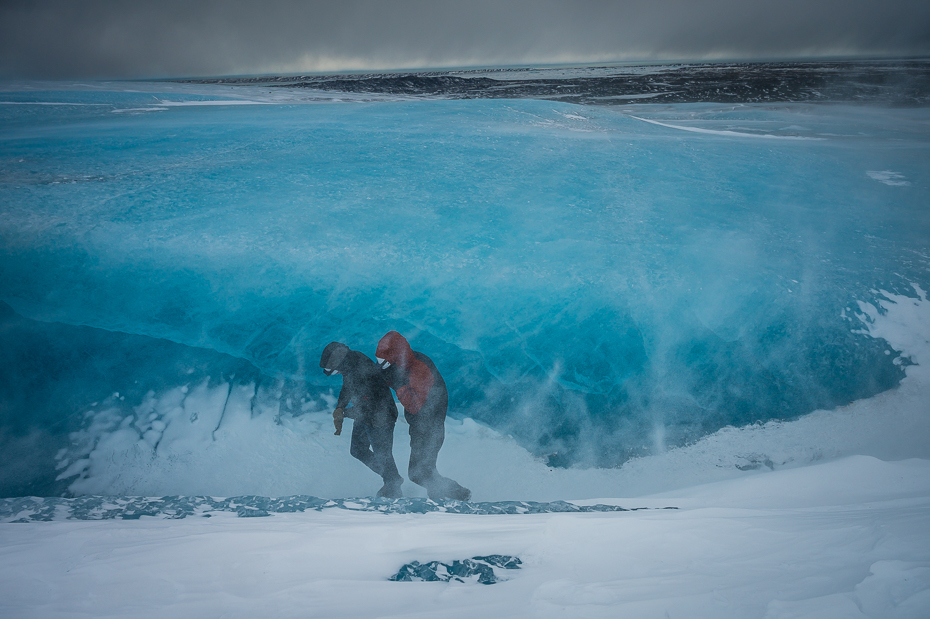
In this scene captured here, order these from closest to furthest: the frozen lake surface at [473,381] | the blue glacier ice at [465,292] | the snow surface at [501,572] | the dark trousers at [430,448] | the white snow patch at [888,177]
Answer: the snow surface at [501,572] → the frozen lake surface at [473,381] → the dark trousers at [430,448] → the blue glacier ice at [465,292] → the white snow patch at [888,177]

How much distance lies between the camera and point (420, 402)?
266 centimetres

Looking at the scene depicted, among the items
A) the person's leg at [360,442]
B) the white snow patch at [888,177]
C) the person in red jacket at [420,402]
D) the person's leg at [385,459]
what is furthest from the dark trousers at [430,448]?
the white snow patch at [888,177]

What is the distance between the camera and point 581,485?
2.93m

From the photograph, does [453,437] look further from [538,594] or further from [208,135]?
[208,135]

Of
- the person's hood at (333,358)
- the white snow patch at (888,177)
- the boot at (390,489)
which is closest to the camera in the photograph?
the person's hood at (333,358)

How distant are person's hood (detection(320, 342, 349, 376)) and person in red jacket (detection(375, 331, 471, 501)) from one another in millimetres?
211

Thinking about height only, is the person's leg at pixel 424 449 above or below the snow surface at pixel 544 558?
below

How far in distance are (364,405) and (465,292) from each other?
1.25 metres

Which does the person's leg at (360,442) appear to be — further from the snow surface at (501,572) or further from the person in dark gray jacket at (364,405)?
the snow surface at (501,572)

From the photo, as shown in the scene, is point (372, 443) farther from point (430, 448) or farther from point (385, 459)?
point (430, 448)

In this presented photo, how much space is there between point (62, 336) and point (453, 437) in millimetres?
3058

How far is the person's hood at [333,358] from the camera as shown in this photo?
2.61m

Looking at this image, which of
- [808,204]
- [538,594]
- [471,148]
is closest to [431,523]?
[538,594]

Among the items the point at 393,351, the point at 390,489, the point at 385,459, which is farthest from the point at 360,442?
the point at 393,351
